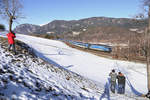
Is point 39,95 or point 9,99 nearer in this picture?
point 9,99

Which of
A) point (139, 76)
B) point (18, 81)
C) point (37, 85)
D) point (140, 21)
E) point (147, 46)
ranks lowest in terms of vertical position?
point (139, 76)

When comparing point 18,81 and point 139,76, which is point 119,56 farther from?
point 18,81

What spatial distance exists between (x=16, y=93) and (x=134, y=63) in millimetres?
19751

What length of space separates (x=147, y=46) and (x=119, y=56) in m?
13.2

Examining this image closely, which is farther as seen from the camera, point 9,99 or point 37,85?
point 37,85

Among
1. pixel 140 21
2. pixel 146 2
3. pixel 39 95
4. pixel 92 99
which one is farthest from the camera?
pixel 140 21

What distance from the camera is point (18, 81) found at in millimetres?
4496

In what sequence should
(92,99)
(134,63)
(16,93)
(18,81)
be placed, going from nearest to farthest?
(16,93), (18,81), (92,99), (134,63)

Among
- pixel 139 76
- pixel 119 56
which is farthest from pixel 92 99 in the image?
pixel 119 56

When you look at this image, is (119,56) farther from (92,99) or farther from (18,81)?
(18,81)

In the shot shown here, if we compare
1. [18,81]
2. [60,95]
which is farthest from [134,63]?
[18,81]

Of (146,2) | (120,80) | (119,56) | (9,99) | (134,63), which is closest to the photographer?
(9,99)

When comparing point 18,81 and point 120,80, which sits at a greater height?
point 18,81

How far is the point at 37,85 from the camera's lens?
484cm
